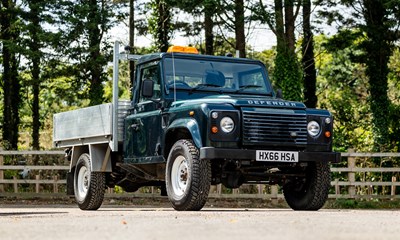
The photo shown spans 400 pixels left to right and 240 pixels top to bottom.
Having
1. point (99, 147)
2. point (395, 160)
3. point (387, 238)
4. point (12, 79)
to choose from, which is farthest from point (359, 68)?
point (387, 238)

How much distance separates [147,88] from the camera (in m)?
15.1

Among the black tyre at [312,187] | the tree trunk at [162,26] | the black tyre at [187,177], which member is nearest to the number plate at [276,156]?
the black tyre at [187,177]

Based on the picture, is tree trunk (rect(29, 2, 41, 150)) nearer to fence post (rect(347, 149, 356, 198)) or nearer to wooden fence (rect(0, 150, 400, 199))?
wooden fence (rect(0, 150, 400, 199))

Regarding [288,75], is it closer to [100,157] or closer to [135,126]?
[100,157]

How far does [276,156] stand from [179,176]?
1.56 meters

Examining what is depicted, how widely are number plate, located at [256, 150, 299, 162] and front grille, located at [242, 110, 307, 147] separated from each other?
0.53ft

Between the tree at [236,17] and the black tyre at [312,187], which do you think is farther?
the tree at [236,17]

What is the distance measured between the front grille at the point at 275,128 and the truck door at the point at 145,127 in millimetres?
1737

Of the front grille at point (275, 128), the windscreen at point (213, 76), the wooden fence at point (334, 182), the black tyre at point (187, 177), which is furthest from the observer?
the wooden fence at point (334, 182)

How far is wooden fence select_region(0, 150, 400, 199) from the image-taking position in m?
23.4

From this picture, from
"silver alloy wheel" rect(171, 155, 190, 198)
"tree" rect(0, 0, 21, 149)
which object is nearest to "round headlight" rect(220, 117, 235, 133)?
"silver alloy wheel" rect(171, 155, 190, 198)

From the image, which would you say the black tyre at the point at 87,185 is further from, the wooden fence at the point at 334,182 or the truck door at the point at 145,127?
the wooden fence at the point at 334,182

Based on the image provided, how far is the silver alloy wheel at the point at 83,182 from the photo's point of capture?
58.7 feet

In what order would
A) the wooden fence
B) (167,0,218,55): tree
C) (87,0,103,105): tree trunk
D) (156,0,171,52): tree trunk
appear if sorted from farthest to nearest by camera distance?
(87,0,103,105): tree trunk
(156,0,171,52): tree trunk
(167,0,218,55): tree
the wooden fence
